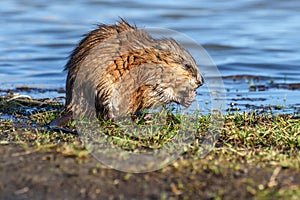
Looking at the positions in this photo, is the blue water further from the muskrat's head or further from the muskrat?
the muskrat

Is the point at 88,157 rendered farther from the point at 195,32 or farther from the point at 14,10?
the point at 14,10

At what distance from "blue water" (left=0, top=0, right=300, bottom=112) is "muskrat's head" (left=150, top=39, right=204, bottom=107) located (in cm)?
154

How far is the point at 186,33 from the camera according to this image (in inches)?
491

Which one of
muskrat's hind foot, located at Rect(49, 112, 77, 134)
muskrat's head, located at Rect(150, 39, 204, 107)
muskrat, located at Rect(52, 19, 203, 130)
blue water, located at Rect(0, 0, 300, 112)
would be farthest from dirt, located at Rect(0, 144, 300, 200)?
blue water, located at Rect(0, 0, 300, 112)

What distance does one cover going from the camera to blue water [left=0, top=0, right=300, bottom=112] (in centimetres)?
945

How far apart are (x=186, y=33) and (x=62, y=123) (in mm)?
7353

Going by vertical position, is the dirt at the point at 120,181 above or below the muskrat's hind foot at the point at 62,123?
below

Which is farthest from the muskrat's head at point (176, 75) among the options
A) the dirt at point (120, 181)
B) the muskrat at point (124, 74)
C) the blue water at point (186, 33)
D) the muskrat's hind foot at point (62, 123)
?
the dirt at point (120, 181)

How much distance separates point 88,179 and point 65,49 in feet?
26.6

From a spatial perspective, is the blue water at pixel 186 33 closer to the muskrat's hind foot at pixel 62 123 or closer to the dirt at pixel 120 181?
the muskrat's hind foot at pixel 62 123

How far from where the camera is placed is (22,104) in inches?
260

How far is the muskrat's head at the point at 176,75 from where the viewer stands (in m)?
5.80

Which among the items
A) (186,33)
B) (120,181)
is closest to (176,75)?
(120,181)

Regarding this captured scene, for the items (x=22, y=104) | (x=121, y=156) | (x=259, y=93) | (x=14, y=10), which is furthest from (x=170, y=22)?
(x=121, y=156)
